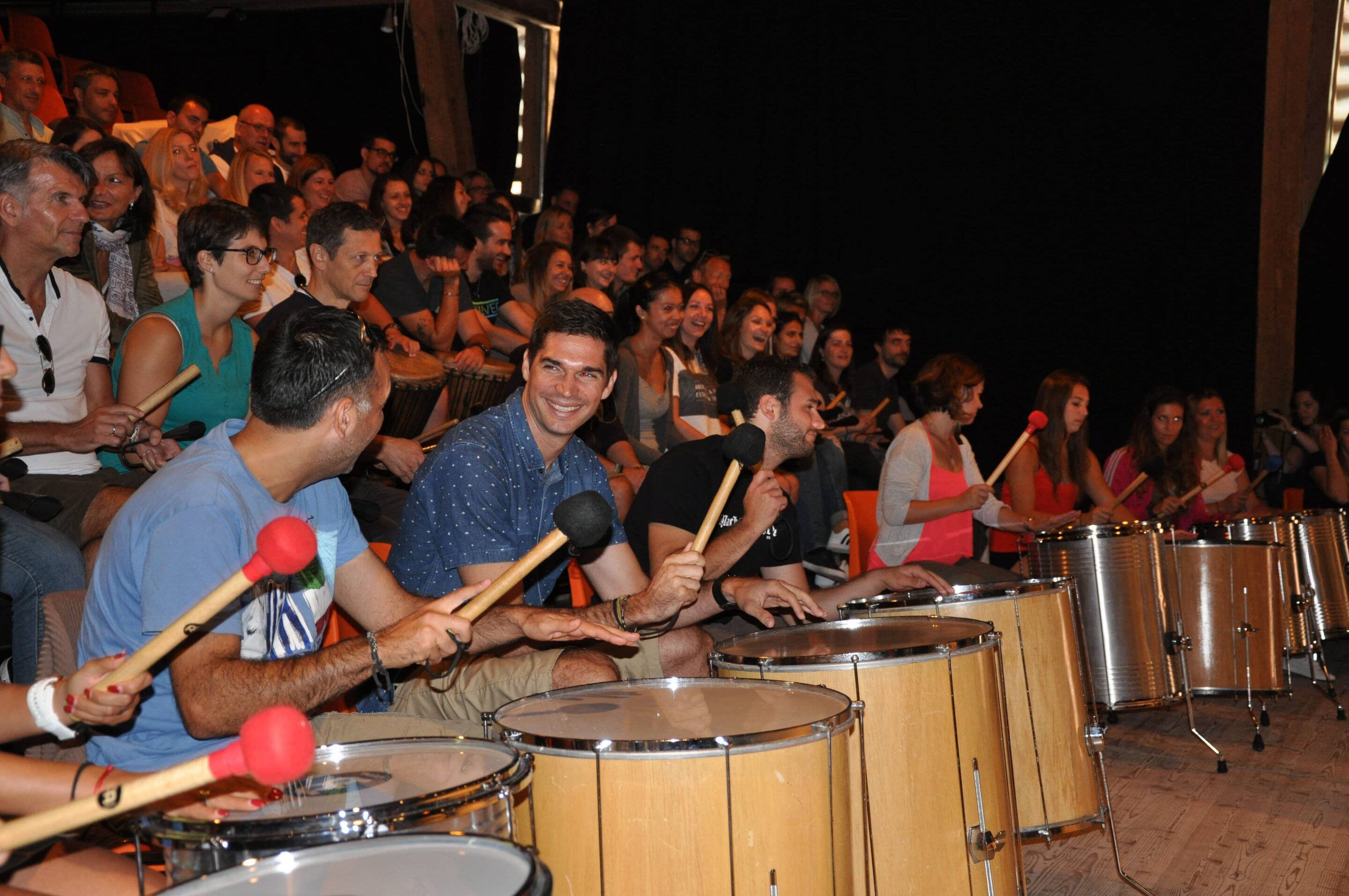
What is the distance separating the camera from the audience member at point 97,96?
4957 millimetres

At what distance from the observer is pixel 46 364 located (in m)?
2.82

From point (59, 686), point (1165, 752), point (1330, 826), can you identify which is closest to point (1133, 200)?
point (1165, 752)

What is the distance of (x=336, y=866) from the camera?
1.19 metres

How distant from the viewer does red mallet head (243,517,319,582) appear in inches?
44.5

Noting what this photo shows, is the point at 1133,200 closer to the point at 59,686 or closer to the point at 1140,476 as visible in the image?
the point at 1140,476

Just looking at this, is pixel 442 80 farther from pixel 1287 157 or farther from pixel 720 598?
pixel 1287 157

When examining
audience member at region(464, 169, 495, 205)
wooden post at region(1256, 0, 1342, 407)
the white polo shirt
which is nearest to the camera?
the white polo shirt

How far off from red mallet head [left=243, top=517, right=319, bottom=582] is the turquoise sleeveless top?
6.50 feet

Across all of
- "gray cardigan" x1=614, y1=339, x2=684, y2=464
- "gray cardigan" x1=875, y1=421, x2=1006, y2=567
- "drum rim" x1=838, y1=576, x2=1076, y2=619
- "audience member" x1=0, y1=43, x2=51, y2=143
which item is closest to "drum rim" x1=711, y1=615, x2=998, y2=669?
"drum rim" x1=838, y1=576, x2=1076, y2=619

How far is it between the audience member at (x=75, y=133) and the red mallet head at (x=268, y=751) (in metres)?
3.22

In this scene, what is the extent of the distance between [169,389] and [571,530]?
5.09 feet

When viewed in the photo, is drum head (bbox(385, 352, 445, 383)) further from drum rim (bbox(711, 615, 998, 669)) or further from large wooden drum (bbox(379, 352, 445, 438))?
drum rim (bbox(711, 615, 998, 669))

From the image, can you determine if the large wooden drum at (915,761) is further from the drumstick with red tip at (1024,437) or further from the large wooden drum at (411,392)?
the drumstick with red tip at (1024,437)

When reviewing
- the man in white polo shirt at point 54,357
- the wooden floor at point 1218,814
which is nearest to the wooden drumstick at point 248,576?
the man in white polo shirt at point 54,357
